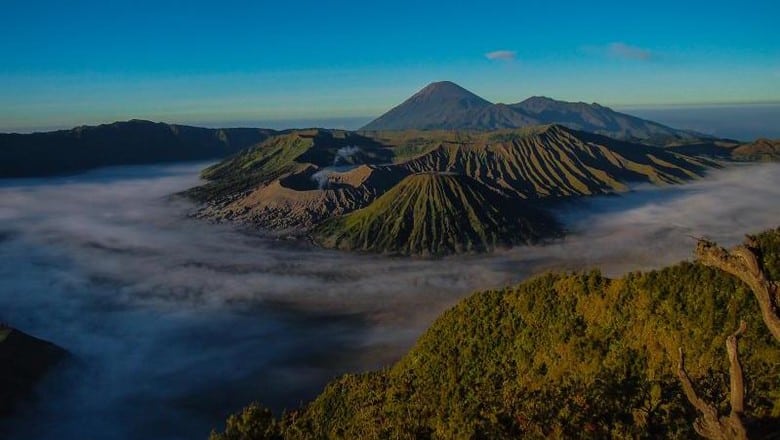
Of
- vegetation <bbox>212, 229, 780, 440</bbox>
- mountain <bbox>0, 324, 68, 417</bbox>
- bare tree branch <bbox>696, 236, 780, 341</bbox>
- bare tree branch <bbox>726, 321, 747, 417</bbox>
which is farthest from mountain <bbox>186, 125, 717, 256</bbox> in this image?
bare tree branch <bbox>726, 321, 747, 417</bbox>

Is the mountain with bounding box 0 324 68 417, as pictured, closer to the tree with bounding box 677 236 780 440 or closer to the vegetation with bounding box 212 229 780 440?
the vegetation with bounding box 212 229 780 440

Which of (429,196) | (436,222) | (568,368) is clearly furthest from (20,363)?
(429,196)

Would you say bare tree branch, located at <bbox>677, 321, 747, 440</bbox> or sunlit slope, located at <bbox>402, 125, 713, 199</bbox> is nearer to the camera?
bare tree branch, located at <bbox>677, 321, 747, 440</bbox>

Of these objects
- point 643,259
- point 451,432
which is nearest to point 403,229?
point 643,259

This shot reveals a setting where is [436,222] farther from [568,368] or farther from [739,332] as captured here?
[739,332]

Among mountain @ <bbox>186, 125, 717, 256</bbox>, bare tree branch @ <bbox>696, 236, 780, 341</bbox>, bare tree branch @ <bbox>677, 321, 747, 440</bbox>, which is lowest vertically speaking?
mountain @ <bbox>186, 125, 717, 256</bbox>

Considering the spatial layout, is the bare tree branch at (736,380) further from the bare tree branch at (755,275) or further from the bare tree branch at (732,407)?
the bare tree branch at (755,275)

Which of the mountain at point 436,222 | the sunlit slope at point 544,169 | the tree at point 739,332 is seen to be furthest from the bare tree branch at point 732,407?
the sunlit slope at point 544,169

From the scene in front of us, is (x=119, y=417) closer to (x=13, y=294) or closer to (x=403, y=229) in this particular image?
(x=13, y=294)
